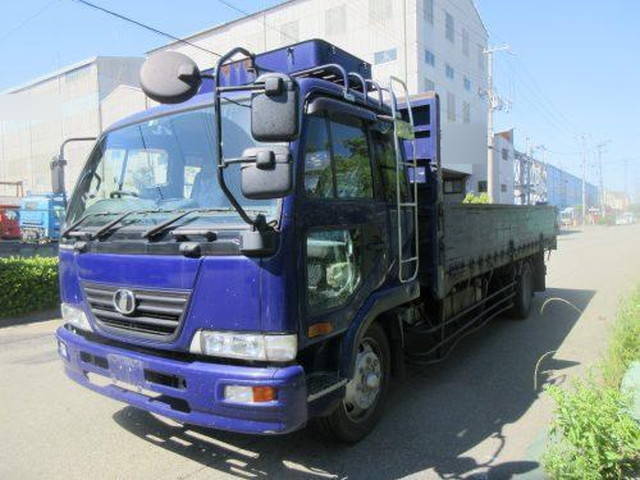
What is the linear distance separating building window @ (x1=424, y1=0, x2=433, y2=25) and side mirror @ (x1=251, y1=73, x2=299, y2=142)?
117ft

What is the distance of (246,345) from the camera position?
3107 millimetres

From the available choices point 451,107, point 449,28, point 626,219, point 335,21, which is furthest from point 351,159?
point 626,219

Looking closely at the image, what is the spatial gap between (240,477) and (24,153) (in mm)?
48496

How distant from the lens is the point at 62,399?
5.10 metres

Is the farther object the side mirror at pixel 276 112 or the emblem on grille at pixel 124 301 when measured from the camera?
the emblem on grille at pixel 124 301

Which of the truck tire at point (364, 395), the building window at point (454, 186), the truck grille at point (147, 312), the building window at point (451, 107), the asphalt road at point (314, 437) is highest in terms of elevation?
the building window at point (451, 107)

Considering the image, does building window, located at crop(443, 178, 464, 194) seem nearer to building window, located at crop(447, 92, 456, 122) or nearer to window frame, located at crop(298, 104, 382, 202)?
window frame, located at crop(298, 104, 382, 202)

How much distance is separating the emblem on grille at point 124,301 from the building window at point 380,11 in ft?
115

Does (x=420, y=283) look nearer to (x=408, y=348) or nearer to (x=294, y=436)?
(x=408, y=348)

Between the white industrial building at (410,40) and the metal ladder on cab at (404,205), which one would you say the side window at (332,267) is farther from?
the white industrial building at (410,40)

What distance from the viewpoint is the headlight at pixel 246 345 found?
121 inches

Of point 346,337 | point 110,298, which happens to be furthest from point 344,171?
point 110,298

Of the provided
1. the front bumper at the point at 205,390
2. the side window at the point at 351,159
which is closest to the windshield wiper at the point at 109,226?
the front bumper at the point at 205,390

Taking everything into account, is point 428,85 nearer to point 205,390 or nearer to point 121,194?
point 121,194
